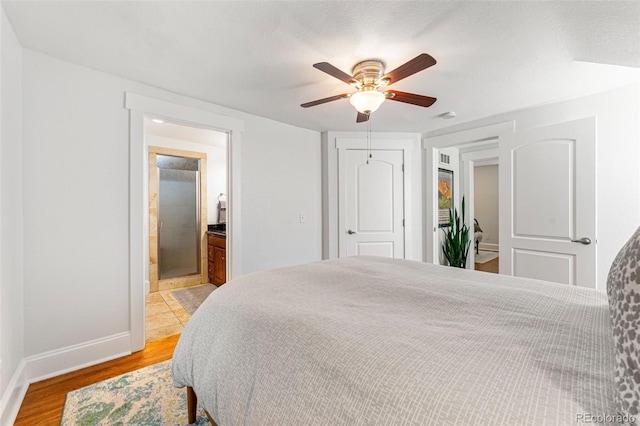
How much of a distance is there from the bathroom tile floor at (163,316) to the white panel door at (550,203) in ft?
10.9

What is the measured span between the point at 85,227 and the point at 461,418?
96.2 inches

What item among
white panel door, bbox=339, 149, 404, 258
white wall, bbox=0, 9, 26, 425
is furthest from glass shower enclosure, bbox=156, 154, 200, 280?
white panel door, bbox=339, 149, 404, 258

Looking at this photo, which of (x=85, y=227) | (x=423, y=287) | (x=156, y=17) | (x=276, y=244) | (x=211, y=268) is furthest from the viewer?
(x=211, y=268)

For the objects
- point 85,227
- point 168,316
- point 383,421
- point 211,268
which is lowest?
point 168,316

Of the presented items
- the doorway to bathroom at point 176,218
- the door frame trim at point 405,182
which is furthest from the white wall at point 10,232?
the door frame trim at point 405,182

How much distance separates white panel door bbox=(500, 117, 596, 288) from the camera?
2262 millimetres

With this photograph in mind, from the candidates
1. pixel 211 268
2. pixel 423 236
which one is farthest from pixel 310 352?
pixel 211 268

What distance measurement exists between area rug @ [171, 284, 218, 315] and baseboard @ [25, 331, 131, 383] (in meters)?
0.95

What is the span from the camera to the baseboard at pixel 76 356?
5.81 ft

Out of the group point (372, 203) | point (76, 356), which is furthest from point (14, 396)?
point (372, 203)

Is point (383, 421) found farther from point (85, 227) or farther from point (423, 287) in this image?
point (85, 227)

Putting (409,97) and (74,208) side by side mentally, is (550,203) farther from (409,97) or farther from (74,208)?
(74,208)

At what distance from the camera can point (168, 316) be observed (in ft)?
9.43

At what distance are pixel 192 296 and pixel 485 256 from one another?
600 centimetres
